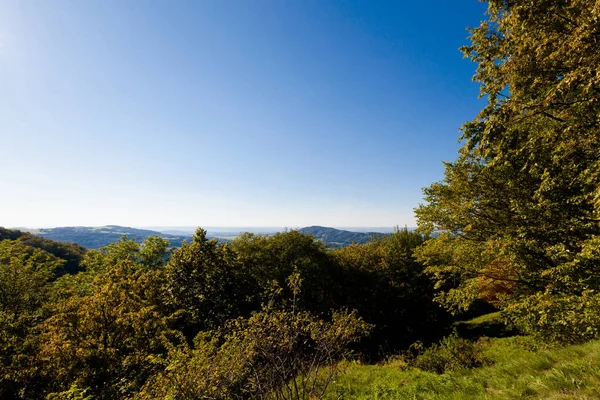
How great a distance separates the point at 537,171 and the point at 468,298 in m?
6.82

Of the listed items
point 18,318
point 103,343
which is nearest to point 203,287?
point 103,343

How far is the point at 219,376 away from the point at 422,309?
3227 centimetres

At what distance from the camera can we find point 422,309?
1307 inches

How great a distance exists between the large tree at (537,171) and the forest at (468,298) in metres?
0.07

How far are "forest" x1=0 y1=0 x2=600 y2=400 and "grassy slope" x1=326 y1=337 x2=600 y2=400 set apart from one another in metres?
0.06

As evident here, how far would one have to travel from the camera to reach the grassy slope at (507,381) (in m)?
5.91

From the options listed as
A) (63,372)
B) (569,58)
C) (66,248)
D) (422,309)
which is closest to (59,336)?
(63,372)

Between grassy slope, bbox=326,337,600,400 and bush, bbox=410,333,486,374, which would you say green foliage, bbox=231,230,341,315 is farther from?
grassy slope, bbox=326,337,600,400

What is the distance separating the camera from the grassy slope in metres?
5.91

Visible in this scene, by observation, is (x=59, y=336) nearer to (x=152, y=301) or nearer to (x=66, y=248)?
(x=152, y=301)

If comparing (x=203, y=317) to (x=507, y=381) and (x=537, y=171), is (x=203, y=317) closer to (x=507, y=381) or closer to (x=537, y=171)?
(x=507, y=381)

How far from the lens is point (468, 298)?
41.4ft

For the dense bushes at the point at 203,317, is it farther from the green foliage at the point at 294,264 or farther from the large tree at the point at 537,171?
the large tree at the point at 537,171

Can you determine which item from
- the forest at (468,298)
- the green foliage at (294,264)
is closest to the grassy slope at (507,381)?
the forest at (468,298)
